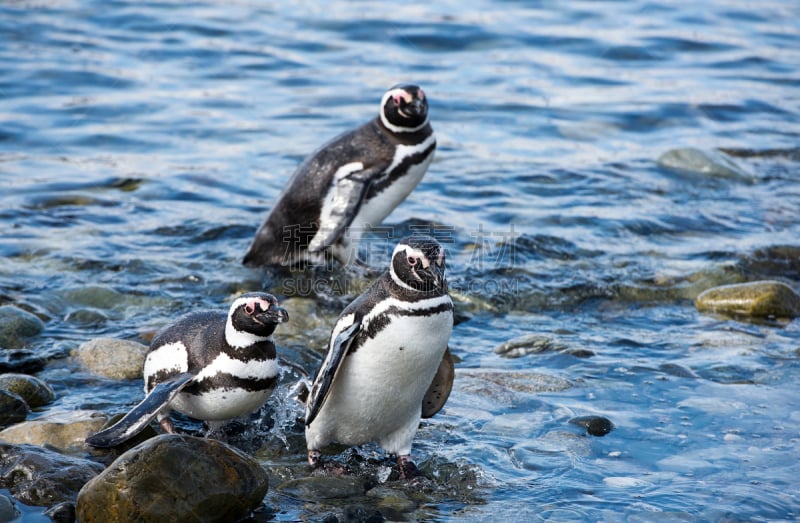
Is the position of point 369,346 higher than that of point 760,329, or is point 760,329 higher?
point 369,346

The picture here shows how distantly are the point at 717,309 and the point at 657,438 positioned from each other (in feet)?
7.34

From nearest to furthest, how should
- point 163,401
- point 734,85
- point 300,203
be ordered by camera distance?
point 163,401 → point 300,203 → point 734,85

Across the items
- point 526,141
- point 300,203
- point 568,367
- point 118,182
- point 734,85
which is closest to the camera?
point 568,367

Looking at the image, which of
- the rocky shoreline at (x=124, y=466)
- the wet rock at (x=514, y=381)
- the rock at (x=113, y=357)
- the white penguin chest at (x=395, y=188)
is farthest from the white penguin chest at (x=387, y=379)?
the white penguin chest at (x=395, y=188)

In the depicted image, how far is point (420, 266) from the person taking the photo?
4758 mm

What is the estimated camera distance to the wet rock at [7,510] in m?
4.40

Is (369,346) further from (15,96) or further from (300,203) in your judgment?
(15,96)

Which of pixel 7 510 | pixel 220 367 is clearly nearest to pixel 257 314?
pixel 220 367

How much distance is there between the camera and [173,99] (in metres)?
12.6

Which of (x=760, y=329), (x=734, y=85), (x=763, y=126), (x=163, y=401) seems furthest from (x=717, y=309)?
(x=734, y=85)

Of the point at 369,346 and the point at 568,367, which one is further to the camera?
the point at 568,367

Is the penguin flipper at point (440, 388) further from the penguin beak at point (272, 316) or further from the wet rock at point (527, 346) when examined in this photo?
the wet rock at point (527, 346)

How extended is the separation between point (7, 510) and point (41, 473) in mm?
259

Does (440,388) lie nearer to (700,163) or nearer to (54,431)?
(54,431)
